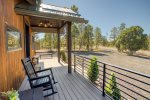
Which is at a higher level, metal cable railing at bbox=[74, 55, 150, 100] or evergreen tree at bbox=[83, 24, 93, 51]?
evergreen tree at bbox=[83, 24, 93, 51]

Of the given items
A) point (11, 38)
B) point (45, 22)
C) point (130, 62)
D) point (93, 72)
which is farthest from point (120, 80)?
point (130, 62)

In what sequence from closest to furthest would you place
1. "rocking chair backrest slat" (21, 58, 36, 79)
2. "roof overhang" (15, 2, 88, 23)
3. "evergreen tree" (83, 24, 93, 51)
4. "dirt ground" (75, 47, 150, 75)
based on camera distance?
"rocking chair backrest slat" (21, 58, 36, 79)
"roof overhang" (15, 2, 88, 23)
"dirt ground" (75, 47, 150, 75)
"evergreen tree" (83, 24, 93, 51)

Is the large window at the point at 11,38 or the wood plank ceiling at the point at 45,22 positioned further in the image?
the wood plank ceiling at the point at 45,22

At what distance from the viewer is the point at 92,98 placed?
338cm

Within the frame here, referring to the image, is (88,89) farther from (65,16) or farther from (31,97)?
(65,16)

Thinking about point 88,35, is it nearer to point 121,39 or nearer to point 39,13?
point 121,39

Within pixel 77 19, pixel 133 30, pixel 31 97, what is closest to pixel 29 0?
pixel 77 19

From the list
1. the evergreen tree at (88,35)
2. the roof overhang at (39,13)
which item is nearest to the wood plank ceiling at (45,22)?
the roof overhang at (39,13)

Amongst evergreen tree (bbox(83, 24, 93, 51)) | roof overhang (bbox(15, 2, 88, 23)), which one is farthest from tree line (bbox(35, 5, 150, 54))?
roof overhang (bbox(15, 2, 88, 23))

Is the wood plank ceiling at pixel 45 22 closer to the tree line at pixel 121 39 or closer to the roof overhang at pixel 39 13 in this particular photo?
the roof overhang at pixel 39 13

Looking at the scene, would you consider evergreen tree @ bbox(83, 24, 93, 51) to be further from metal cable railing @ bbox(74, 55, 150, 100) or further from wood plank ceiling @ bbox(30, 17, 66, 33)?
metal cable railing @ bbox(74, 55, 150, 100)

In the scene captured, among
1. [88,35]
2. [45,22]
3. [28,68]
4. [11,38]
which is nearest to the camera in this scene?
[11,38]

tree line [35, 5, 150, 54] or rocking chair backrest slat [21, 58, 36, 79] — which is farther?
tree line [35, 5, 150, 54]

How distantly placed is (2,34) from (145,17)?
184 feet
